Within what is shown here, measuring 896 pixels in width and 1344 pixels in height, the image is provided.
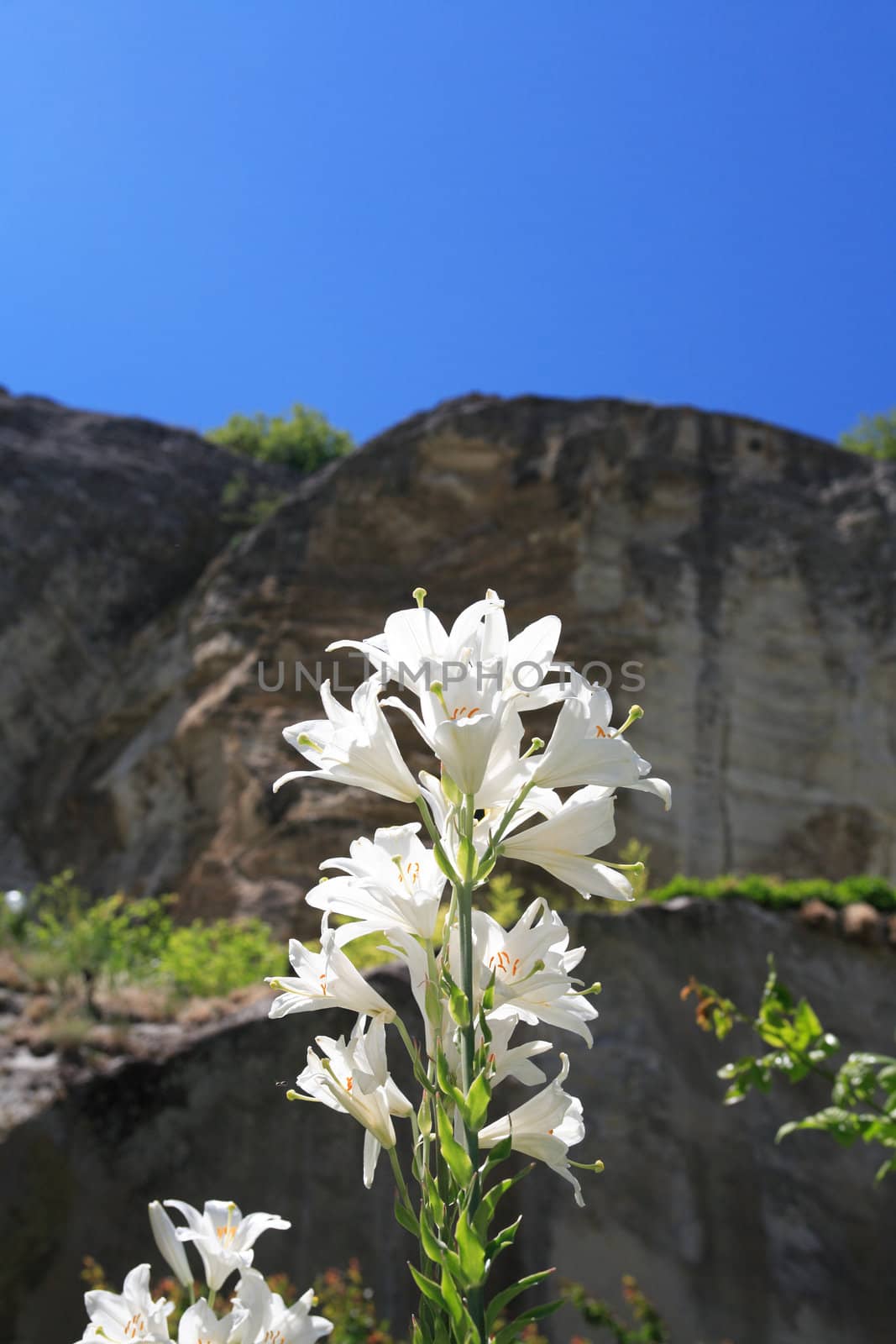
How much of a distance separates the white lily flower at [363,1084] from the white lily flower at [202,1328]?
10.7 inches

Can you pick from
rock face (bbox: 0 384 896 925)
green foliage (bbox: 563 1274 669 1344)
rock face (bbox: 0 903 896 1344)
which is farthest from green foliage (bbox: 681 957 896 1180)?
rock face (bbox: 0 384 896 925)

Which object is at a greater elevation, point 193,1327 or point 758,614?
point 758,614

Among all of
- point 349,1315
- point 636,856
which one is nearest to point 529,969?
point 349,1315

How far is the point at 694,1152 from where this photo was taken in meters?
6.75

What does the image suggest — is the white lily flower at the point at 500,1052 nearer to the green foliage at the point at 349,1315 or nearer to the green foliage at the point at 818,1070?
the green foliage at the point at 818,1070

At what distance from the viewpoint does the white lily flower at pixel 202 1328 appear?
134cm

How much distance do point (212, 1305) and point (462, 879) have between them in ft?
2.29

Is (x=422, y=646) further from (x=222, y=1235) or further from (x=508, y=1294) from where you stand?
(x=222, y=1235)

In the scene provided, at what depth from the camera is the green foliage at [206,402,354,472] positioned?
25391 millimetres

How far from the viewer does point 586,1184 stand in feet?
21.2

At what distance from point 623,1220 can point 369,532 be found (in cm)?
988

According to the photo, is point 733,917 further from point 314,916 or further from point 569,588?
point 569,588

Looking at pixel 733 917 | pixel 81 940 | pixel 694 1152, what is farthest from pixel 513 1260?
pixel 81 940

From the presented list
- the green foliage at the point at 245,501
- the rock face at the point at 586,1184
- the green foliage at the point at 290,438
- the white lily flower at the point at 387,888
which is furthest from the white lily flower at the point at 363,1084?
the green foliage at the point at 290,438
